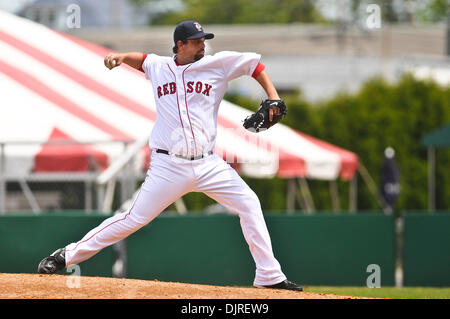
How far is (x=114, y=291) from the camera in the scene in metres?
5.85

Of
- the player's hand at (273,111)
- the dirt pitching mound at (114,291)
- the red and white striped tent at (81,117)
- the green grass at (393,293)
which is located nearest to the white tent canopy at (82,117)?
the red and white striped tent at (81,117)

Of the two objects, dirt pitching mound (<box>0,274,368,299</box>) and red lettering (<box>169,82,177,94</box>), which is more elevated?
red lettering (<box>169,82,177,94</box>)

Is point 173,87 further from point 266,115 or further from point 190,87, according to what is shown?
point 266,115

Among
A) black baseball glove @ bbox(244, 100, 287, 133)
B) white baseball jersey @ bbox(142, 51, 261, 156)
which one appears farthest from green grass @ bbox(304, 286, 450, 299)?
white baseball jersey @ bbox(142, 51, 261, 156)

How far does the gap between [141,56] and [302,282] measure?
5485 millimetres

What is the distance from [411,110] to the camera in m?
20.8

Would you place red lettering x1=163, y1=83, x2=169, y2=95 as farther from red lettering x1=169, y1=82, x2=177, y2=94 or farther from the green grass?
the green grass

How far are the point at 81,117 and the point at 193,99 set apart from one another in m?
6.24

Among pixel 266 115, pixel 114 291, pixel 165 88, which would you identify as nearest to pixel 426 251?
pixel 266 115

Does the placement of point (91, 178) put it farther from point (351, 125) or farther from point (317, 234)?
point (351, 125)

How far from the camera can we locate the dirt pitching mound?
5.67 m

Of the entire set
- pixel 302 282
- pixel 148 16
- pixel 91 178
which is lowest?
pixel 302 282

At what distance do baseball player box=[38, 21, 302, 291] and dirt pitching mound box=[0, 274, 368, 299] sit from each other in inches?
14.9
